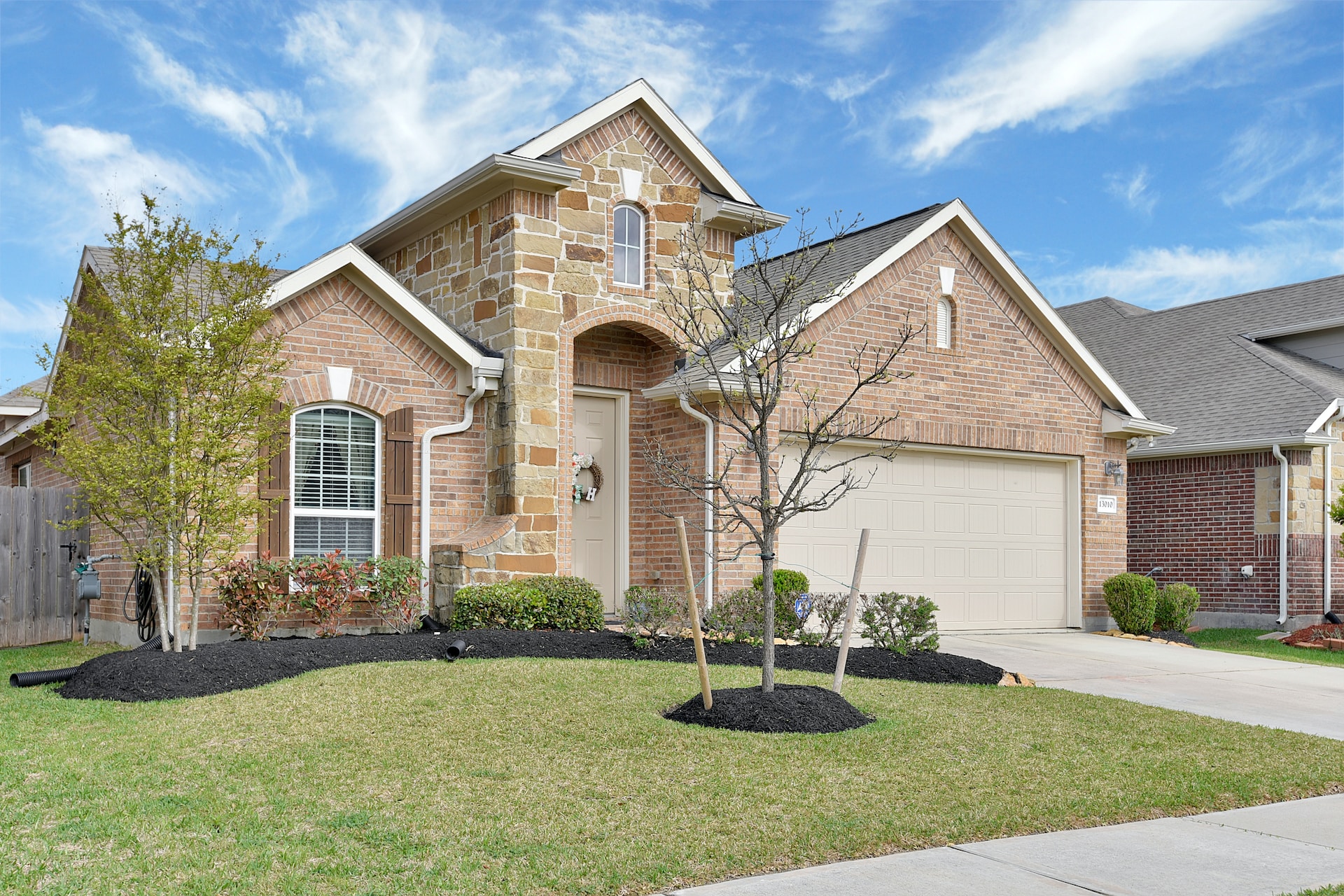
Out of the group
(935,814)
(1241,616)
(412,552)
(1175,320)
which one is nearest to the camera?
(935,814)

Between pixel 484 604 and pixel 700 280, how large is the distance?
17.4 feet

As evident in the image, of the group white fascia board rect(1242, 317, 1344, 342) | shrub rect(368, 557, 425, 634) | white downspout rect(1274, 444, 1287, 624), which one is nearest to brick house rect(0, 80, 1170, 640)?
shrub rect(368, 557, 425, 634)

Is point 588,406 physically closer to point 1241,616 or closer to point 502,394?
point 502,394

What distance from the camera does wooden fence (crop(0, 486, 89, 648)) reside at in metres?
14.5

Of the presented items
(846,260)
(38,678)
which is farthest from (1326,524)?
(38,678)

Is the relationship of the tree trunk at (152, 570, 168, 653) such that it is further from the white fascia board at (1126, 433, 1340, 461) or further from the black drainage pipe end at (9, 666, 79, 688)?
the white fascia board at (1126, 433, 1340, 461)

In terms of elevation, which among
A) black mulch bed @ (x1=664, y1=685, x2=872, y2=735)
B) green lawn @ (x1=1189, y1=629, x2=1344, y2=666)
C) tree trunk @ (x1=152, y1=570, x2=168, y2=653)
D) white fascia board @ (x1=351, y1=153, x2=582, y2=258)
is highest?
white fascia board @ (x1=351, y1=153, x2=582, y2=258)

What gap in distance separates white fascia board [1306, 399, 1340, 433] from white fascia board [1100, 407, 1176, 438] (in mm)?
2835

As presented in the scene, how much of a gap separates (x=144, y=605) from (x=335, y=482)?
2.42 metres

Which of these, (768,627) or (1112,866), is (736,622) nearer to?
(768,627)

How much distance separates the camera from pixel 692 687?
9.54m

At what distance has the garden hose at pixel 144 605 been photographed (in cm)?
1273

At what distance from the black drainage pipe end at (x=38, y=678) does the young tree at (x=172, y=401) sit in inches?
35.7

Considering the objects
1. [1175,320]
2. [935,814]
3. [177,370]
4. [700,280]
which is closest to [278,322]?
[177,370]
